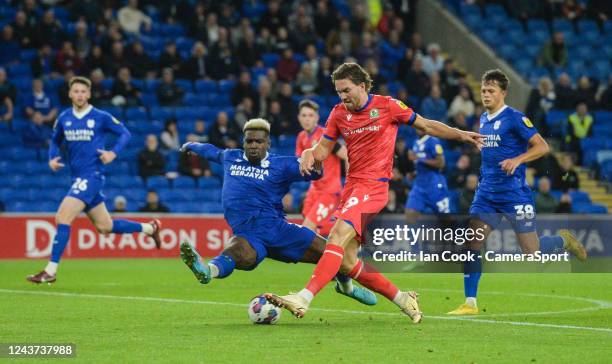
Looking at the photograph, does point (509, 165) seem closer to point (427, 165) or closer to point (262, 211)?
point (262, 211)

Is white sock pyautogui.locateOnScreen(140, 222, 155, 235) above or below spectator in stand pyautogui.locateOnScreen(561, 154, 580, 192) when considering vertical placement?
below

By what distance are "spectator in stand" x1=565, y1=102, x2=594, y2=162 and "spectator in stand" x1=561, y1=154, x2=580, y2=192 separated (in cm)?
65

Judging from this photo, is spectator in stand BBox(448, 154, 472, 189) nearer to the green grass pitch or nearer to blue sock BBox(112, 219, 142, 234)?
the green grass pitch

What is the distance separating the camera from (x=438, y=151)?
680 inches

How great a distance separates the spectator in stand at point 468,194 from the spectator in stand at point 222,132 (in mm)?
4386

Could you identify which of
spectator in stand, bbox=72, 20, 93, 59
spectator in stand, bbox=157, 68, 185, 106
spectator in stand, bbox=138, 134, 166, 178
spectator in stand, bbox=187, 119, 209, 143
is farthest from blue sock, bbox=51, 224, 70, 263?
spectator in stand, bbox=72, 20, 93, 59

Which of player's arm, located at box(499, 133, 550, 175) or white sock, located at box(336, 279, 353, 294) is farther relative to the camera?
player's arm, located at box(499, 133, 550, 175)

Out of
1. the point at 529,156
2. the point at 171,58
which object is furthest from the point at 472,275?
the point at 171,58

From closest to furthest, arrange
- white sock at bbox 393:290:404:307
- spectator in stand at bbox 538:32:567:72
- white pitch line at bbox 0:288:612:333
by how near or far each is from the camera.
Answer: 1. white pitch line at bbox 0:288:612:333
2. white sock at bbox 393:290:404:307
3. spectator in stand at bbox 538:32:567:72

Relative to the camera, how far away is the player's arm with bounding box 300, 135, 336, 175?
9.77m

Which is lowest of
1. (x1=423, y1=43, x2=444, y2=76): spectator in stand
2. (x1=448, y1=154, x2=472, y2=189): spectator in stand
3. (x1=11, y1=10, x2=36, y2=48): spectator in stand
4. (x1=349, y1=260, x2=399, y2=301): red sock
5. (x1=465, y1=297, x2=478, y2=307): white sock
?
(x1=465, y1=297, x2=478, y2=307): white sock

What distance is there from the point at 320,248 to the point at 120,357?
3.23 m

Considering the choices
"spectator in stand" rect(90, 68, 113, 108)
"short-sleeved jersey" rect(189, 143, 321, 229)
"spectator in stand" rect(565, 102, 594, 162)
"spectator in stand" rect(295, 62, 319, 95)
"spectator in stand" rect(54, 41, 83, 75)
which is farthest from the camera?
"spectator in stand" rect(295, 62, 319, 95)

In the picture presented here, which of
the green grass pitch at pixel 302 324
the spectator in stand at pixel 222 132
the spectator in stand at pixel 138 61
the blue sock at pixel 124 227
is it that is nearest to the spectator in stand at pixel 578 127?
the spectator in stand at pixel 222 132
